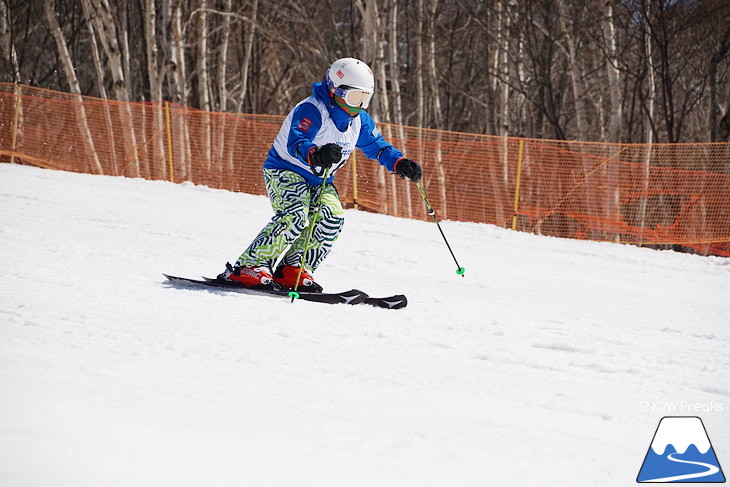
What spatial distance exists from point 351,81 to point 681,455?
3.04 metres

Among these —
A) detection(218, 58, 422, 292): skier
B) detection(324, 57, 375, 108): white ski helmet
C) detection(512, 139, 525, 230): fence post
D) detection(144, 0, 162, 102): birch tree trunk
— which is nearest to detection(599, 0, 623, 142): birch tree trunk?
detection(512, 139, 525, 230): fence post

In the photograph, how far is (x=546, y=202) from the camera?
12.9 m

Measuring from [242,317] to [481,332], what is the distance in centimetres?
135

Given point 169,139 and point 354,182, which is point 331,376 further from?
point 169,139

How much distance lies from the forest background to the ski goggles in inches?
413

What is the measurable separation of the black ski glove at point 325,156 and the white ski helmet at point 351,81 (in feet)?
1.40

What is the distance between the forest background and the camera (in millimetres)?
15914

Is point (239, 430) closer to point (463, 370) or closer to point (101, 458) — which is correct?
point (101, 458)

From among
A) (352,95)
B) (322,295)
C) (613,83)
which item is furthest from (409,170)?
(613,83)

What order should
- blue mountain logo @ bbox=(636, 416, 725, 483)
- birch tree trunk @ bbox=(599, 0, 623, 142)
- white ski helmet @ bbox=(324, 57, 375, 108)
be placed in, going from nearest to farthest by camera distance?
blue mountain logo @ bbox=(636, 416, 725, 483), white ski helmet @ bbox=(324, 57, 375, 108), birch tree trunk @ bbox=(599, 0, 623, 142)

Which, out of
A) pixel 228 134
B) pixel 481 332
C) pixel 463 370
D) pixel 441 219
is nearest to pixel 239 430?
pixel 463 370

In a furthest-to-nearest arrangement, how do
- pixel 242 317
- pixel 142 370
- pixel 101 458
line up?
pixel 242 317 < pixel 142 370 < pixel 101 458

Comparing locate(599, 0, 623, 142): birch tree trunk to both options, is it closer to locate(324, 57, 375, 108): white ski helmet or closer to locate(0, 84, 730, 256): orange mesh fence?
locate(0, 84, 730, 256): orange mesh fence

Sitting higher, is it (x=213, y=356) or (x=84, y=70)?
(x=84, y=70)
